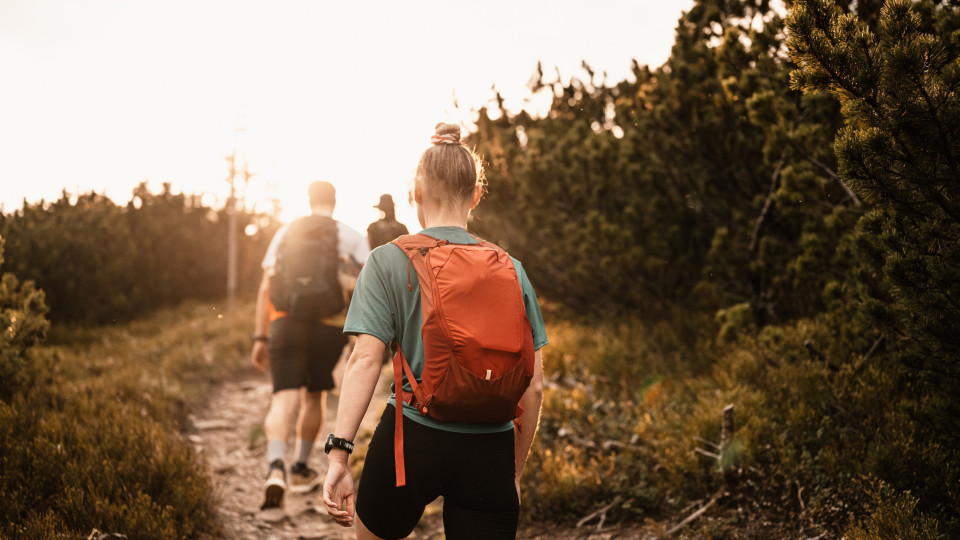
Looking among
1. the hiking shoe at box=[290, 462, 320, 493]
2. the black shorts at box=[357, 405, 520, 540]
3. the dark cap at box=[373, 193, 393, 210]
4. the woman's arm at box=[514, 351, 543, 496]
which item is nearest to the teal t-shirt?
the black shorts at box=[357, 405, 520, 540]

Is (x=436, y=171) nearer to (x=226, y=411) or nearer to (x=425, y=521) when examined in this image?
(x=425, y=521)

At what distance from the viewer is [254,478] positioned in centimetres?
527

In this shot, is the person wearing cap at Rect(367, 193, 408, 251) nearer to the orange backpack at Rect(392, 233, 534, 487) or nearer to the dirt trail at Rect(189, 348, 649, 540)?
the dirt trail at Rect(189, 348, 649, 540)

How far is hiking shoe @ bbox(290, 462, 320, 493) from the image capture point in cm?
474

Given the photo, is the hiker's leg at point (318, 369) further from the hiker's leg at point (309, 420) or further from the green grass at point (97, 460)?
the green grass at point (97, 460)

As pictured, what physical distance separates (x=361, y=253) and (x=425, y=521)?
6.64 feet

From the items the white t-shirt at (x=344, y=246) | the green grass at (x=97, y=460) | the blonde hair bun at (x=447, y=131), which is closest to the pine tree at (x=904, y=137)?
the blonde hair bun at (x=447, y=131)

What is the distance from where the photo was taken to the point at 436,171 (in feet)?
6.20

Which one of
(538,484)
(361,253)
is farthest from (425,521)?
(361,253)

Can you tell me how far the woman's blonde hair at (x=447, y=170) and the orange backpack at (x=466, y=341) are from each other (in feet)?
0.66

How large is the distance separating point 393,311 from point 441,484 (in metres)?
0.54

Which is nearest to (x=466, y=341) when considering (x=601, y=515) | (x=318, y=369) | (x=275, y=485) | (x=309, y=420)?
(x=601, y=515)

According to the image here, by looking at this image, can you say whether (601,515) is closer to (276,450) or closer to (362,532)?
(276,450)

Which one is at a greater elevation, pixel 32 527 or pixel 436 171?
pixel 436 171
